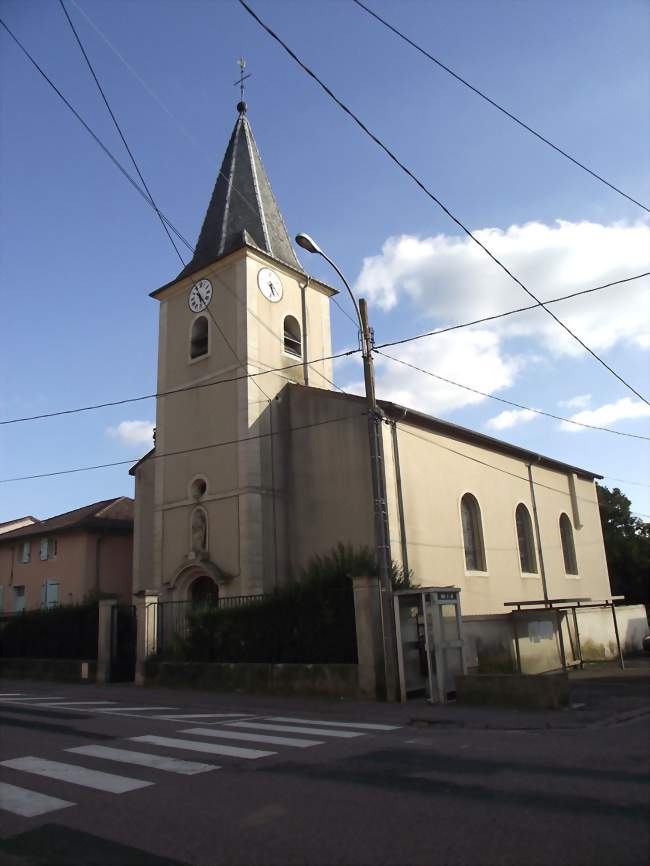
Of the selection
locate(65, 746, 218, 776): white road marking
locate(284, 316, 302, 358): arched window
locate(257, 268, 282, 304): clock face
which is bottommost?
locate(65, 746, 218, 776): white road marking

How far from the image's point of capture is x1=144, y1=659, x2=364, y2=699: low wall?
13781 millimetres

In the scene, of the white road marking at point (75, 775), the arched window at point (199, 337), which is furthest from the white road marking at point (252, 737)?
the arched window at point (199, 337)

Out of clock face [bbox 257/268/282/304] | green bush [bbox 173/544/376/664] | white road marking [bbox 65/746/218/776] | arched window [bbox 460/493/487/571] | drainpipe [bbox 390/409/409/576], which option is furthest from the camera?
clock face [bbox 257/268/282/304]

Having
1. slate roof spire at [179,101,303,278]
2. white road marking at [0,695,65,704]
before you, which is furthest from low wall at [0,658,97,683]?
slate roof spire at [179,101,303,278]

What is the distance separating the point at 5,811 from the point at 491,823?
3.80 meters

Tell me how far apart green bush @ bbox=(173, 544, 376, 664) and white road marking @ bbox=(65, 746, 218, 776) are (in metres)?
6.89

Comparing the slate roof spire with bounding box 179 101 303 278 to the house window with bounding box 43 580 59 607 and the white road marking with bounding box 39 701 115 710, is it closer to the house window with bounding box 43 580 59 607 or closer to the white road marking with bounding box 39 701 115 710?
the white road marking with bounding box 39 701 115 710

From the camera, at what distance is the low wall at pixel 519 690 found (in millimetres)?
11164

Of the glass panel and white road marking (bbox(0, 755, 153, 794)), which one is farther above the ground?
the glass panel

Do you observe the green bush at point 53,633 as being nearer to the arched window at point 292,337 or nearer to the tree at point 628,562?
the arched window at point 292,337

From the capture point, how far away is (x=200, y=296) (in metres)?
23.8

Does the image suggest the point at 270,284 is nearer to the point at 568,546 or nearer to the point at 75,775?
the point at 568,546

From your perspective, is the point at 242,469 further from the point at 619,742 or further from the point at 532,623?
the point at 619,742

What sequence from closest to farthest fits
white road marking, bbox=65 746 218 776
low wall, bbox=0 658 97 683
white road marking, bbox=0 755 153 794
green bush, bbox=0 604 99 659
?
1. white road marking, bbox=0 755 153 794
2. white road marking, bbox=65 746 218 776
3. low wall, bbox=0 658 97 683
4. green bush, bbox=0 604 99 659
